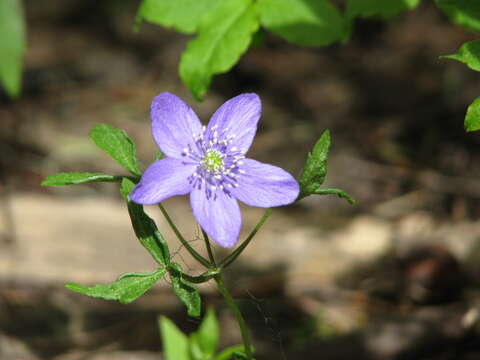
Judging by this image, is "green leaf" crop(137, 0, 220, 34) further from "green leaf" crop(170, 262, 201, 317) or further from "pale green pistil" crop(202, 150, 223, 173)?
"green leaf" crop(170, 262, 201, 317)

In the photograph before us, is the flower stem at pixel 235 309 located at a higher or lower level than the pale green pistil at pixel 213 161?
lower

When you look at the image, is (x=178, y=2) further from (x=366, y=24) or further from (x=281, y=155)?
(x=366, y=24)

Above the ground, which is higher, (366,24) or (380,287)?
(366,24)

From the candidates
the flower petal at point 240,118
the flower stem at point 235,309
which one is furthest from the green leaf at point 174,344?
the flower petal at point 240,118

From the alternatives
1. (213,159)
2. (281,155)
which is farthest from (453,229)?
(213,159)

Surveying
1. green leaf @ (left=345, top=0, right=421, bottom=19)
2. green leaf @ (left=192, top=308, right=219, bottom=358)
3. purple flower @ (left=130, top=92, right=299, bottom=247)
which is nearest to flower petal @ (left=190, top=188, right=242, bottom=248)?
purple flower @ (left=130, top=92, right=299, bottom=247)

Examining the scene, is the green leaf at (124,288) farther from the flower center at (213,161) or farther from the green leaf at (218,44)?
the green leaf at (218,44)

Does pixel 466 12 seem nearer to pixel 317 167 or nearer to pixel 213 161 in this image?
pixel 317 167

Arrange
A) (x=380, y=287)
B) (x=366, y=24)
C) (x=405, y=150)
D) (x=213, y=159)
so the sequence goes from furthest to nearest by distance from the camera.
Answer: (x=366, y=24)
(x=405, y=150)
(x=380, y=287)
(x=213, y=159)
